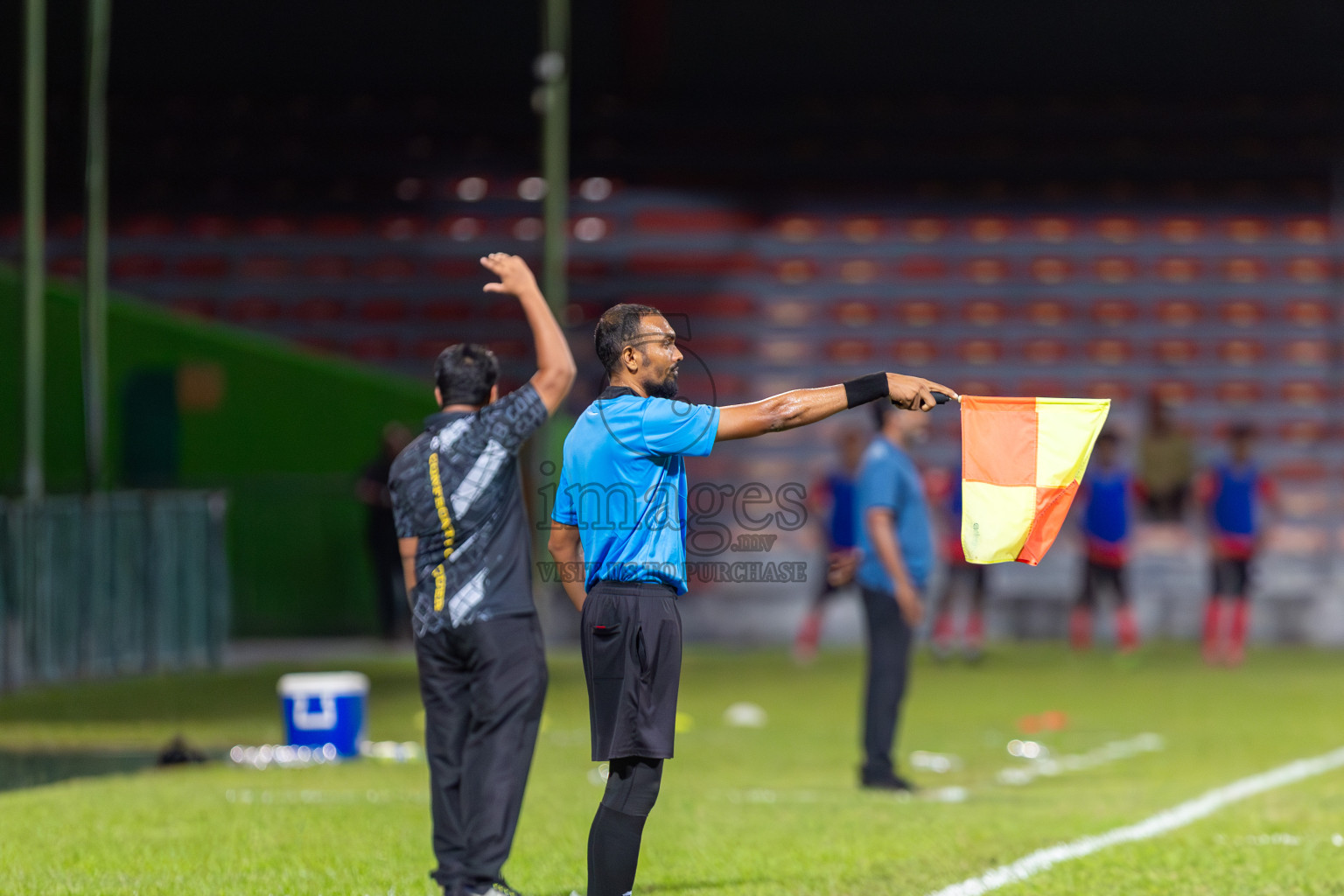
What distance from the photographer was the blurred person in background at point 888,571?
9.51m

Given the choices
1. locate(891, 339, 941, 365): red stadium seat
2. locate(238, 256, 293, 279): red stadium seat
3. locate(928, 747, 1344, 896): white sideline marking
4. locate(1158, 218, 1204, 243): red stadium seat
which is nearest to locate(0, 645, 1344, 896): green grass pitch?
locate(928, 747, 1344, 896): white sideline marking

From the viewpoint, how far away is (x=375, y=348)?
1063 inches

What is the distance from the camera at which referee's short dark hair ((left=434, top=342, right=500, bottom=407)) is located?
21.3 ft

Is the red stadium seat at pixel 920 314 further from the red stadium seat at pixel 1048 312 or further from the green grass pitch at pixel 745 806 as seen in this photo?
the green grass pitch at pixel 745 806

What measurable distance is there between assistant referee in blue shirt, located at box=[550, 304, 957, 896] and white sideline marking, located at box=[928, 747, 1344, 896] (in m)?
1.64

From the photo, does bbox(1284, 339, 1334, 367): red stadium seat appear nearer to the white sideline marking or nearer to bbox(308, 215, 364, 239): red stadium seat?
bbox(308, 215, 364, 239): red stadium seat

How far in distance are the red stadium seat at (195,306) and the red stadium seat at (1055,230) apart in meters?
11.3

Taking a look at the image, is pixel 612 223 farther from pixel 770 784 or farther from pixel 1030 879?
pixel 1030 879

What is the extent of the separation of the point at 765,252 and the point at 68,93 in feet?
30.3

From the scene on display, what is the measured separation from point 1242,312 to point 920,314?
4280mm

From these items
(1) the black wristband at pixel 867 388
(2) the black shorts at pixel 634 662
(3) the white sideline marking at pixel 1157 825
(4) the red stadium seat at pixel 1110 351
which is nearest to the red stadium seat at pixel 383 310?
(4) the red stadium seat at pixel 1110 351

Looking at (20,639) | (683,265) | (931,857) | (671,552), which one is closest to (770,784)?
(931,857)

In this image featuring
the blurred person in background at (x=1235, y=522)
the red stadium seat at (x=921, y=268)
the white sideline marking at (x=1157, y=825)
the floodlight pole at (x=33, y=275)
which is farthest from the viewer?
the red stadium seat at (x=921, y=268)

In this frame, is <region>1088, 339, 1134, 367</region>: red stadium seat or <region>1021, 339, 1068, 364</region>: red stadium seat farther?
<region>1021, 339, 1068, 364</region>: red stadium seat
